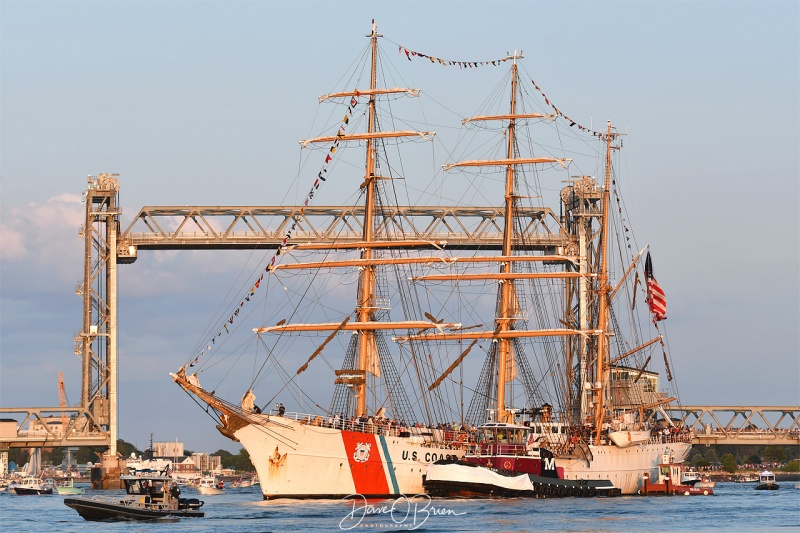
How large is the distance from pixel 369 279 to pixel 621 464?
57.5ft

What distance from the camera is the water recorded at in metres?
60.9

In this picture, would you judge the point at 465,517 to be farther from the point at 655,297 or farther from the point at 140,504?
the point at 655,297

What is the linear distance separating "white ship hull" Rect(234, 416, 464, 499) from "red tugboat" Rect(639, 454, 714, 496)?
2006cm

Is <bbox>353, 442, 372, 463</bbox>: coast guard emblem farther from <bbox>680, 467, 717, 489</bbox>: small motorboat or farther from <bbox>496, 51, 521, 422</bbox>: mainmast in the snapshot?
<bbox>680, 467, 717, 489</bbox>: small motorboat

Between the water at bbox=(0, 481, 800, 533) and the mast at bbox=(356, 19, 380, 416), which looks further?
the mast at bbox=(356, 19, 380, 416)

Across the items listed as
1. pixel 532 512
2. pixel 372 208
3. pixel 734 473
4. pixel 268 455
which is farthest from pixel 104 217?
pixel 734 473

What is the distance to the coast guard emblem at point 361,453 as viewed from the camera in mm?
76000

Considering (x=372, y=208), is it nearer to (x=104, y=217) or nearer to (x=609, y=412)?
(x=609, y=412)

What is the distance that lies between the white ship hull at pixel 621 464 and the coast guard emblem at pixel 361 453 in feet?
39.5

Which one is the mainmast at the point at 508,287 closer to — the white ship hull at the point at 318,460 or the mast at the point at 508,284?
the mast at the point at 508,284

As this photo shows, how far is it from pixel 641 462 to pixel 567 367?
1695 centimetres

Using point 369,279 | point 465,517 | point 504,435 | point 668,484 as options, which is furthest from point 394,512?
point 668,484

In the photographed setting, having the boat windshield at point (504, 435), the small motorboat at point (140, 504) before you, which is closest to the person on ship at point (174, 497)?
the small motorboat at point (140, 504)

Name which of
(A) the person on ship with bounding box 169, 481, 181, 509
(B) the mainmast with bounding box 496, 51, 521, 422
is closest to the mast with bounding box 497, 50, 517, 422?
(B) the mainmast with bounding box 496, 51, 521, 422
